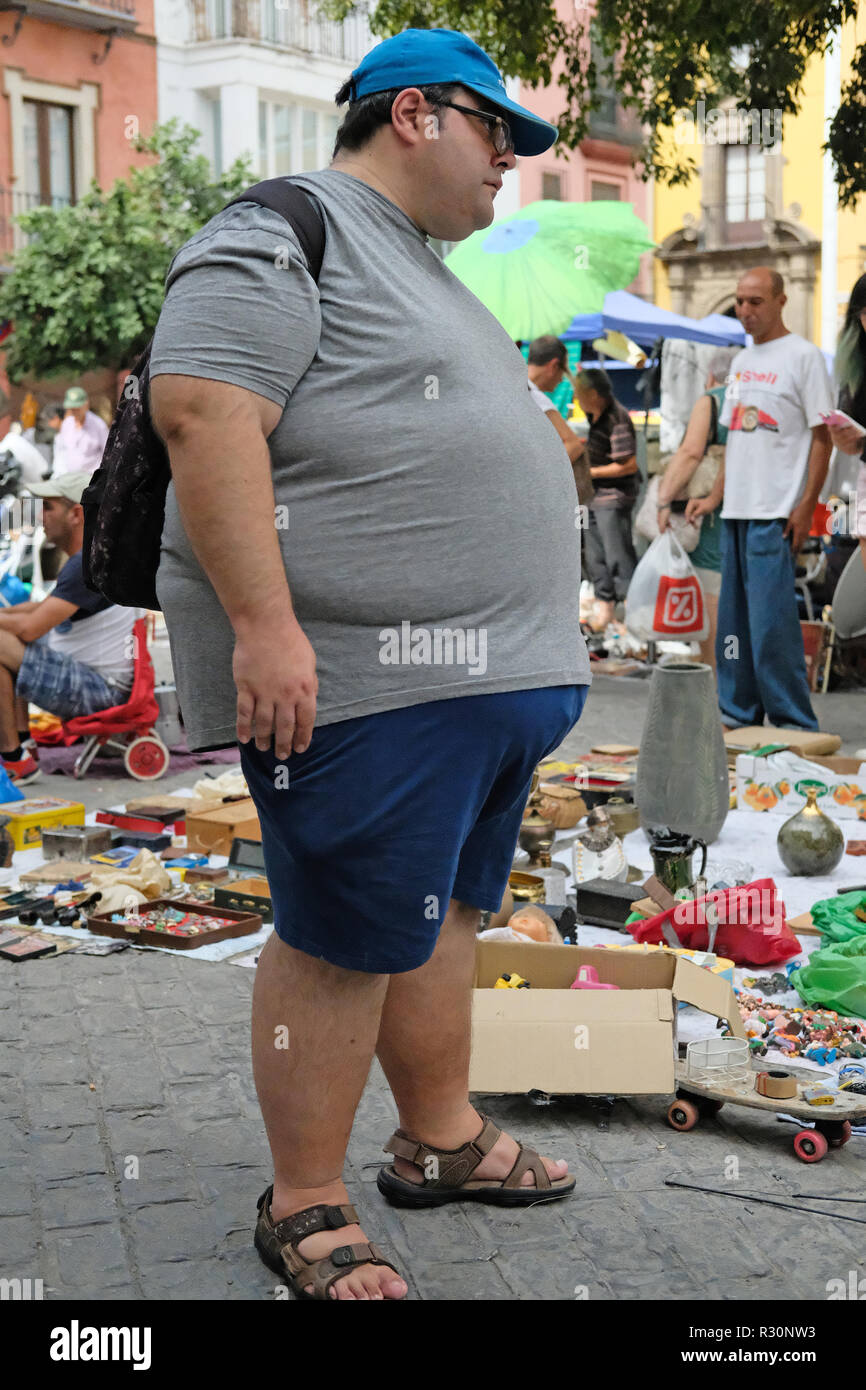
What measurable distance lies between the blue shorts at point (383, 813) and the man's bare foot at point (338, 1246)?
1.44ft

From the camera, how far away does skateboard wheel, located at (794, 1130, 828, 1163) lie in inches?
118

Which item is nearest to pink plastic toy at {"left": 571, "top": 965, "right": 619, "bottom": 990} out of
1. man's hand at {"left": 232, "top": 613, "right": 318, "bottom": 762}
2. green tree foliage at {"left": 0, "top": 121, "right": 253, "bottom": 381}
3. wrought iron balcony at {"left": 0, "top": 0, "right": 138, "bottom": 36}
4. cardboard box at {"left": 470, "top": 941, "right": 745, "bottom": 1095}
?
cardboard box at {"left": 470, "top": 941, "right": 745, "bottom": 1095}

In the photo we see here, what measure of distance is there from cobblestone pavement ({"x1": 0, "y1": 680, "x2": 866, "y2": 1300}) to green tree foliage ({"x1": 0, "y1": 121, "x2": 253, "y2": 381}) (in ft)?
57.8

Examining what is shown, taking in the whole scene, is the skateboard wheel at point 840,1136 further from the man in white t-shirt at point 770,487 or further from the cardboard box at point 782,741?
the man in white t-shirt at point 770,487

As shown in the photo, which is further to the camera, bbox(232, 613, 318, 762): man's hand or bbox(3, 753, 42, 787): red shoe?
bbox(3, 753, 42, 787): red shoe

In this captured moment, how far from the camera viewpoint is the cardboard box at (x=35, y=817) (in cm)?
559

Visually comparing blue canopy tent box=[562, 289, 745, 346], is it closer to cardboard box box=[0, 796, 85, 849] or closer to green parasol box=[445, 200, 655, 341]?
green parasol box=[445, 200, 655, 341]

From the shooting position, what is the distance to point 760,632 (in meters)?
7.27

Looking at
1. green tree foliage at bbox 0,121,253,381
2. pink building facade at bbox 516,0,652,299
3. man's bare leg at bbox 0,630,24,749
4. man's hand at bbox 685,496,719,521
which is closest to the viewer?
man's bare leg at bbox 0,630,24,749

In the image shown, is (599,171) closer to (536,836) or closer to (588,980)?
(536,836)

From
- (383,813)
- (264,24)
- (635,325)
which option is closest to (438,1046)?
(383,813)

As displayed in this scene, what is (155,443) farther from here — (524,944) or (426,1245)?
(524,944)

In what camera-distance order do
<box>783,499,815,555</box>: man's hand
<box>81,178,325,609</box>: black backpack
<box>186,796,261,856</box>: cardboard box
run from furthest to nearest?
<box>783,499,815,555</box>: man's hand, <box>186,796,261,856</box>: cardboard box, <box>81,178,325,609</box>: black backpack

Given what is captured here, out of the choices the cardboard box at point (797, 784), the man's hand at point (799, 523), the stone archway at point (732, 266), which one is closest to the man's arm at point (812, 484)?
the man's hand at point (799, 523)
